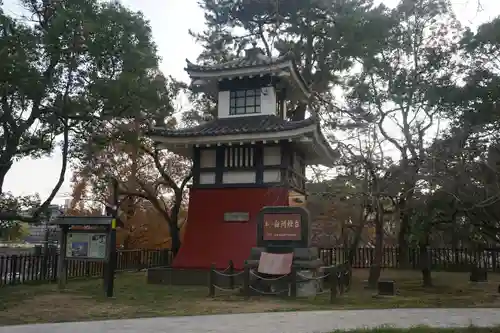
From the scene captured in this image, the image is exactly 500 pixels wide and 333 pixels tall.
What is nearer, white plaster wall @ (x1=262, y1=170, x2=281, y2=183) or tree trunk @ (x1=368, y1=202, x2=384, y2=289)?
tree trunk @ (x1=368, y1=202, x2=384, y2=289)

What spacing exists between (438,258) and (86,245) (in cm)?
1673

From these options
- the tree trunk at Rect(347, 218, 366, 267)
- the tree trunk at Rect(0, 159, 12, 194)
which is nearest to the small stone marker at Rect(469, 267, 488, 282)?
the tree trunk at Rect(347, 218, 366, 267)

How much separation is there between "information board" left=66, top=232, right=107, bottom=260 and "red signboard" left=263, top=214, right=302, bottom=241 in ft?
14.8

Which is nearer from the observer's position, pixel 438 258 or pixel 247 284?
pixel 247 284

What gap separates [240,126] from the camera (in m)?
15.9

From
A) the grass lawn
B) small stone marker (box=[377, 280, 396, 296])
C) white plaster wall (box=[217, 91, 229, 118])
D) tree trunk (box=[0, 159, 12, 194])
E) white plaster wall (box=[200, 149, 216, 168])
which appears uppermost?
white plaster wall (box=[217, 91, 229, 118])

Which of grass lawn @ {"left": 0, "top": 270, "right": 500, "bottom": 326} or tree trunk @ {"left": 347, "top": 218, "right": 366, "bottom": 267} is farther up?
tree trunk @ {"left": 347, "top": 218, "right": 366, "bottom": 267}

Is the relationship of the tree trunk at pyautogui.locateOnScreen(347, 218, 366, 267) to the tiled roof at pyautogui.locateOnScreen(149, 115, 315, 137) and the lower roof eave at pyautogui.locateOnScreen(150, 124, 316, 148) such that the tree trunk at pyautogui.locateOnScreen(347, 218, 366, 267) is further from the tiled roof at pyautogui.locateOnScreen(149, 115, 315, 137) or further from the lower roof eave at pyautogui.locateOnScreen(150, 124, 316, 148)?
the tiled roof at pyautogui.locateOnScreen(149, 115, 315, 137)

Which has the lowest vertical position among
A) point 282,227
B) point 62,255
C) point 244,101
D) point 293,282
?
point 293,282

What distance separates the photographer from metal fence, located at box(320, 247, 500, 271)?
20531mm

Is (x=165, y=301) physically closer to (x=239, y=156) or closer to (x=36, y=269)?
(x=36, y=269)

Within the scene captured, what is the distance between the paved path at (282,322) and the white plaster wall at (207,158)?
8.24m

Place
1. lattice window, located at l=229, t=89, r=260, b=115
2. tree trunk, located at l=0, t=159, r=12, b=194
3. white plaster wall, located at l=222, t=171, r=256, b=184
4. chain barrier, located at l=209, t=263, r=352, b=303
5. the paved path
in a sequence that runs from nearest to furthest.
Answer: the paved path
chain barrier, located at l=209, t=263, r=352, b=303
tree trunk, located at l=0, t=159, r=12, b=194
white plaster wall, located at l=222, t=171, r=256, b=184
lattice window, located at l=229, t=89, r=260, b=115

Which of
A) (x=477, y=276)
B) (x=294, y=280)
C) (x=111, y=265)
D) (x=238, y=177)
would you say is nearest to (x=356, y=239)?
(x=477, y=276)
